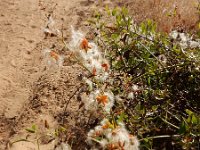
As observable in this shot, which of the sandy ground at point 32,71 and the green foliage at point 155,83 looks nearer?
the green foliage at point 155,83

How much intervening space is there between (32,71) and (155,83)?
7.14 feet

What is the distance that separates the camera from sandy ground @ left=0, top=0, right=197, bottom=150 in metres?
4.14

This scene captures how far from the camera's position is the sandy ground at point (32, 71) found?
4.14 metres

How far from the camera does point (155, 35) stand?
11.3 feet

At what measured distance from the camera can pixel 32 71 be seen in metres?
5.00

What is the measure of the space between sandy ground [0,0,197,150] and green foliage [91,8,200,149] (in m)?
0.93

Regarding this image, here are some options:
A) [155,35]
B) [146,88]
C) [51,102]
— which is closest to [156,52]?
[155,35]

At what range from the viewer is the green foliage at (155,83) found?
3.03m

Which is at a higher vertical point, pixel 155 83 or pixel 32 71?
pixel 32 71

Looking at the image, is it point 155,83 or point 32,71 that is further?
point 32,71

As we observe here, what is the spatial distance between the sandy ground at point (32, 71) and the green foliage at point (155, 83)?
3.04 ft

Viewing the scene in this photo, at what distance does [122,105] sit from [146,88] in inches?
10.0

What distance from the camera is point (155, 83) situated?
3.29 metres

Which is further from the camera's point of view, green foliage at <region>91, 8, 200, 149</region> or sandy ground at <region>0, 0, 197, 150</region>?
sandy ground at <region>0, 0, 197, 150</region>
